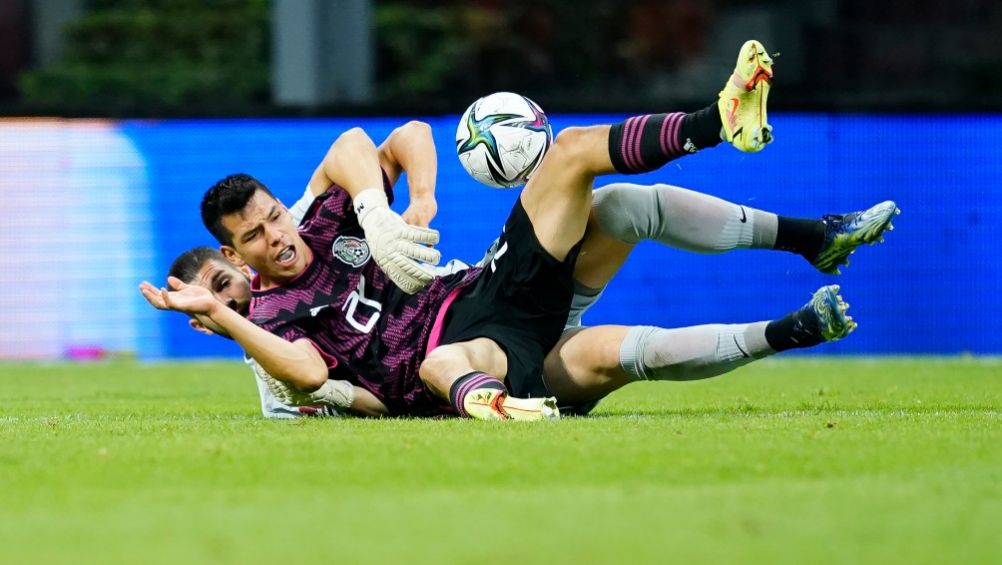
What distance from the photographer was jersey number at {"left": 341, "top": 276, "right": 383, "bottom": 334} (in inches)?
243

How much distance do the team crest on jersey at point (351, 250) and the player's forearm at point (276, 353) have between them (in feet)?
1.86

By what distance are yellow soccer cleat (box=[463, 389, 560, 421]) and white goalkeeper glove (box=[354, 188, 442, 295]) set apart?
0.46 m

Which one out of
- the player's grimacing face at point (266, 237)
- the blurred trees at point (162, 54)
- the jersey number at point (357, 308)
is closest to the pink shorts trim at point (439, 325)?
the jersey number at point (357, 308)

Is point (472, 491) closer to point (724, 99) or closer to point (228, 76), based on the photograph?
point (724, 99)

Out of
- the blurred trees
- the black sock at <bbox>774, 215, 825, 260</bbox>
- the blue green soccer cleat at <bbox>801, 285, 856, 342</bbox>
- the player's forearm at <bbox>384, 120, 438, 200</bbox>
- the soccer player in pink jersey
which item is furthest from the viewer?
the blurred trees

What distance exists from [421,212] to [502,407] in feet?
3.01

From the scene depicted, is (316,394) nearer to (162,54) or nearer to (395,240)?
(395,240)

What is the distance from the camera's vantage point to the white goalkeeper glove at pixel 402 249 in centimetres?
555

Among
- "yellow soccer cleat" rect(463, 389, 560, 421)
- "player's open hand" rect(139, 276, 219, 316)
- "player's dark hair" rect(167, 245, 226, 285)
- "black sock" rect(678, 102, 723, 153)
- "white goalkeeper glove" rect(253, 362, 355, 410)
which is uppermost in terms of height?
"black sock" rect(678, 102, 723, 153)

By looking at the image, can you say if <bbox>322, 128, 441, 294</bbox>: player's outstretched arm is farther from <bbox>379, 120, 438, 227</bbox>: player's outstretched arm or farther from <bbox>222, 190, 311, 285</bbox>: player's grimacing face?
<bbox>222, 190, 311, 285</bbox>: player's grimacing face

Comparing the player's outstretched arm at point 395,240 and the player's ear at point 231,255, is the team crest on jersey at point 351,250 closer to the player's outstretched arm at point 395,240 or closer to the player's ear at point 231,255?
the player's outstretched arm at point 395,240

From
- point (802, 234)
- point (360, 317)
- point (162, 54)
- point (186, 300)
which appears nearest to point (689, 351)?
point (802, 234)

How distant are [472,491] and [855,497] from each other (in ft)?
3.09

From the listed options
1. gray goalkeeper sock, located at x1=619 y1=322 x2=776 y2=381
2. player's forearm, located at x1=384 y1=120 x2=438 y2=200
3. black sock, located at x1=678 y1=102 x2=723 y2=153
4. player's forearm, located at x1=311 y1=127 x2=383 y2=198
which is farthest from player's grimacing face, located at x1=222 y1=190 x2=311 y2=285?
black sock, located at x1=678 y1=102 x2=723 y2=153
